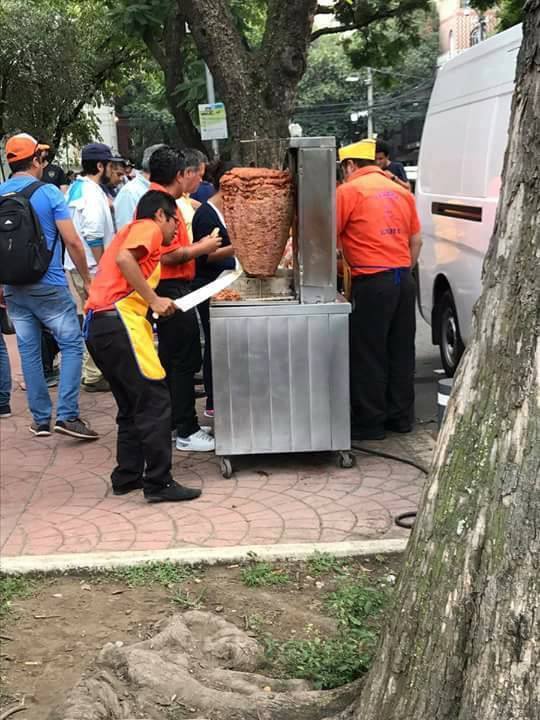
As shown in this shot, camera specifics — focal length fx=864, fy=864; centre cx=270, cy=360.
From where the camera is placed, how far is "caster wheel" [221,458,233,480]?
5.15 metres

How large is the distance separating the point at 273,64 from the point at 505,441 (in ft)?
23.3

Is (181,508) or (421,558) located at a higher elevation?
(421,558)

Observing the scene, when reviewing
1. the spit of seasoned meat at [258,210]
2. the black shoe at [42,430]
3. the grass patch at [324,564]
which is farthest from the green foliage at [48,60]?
the grass patch at [324,564]

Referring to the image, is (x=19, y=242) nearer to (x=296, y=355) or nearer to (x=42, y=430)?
(x=42, y=430)

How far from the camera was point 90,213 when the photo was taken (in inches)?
267

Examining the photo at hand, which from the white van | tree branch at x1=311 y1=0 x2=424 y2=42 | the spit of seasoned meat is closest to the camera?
the spit of seasoned meat

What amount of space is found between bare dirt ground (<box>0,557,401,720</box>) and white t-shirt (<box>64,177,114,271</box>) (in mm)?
3557

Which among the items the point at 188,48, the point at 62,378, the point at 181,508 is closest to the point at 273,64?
the point at 62,378

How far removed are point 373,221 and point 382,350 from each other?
854 millimetres

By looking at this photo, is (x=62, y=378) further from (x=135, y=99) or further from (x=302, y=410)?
(x=135, y=99)

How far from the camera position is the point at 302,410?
16.6 ft

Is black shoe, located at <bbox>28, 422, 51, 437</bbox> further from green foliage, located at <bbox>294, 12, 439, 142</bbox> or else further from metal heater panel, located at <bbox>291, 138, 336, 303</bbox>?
green foliage, located at <bbox>294, 12, 439, 142</bbox>

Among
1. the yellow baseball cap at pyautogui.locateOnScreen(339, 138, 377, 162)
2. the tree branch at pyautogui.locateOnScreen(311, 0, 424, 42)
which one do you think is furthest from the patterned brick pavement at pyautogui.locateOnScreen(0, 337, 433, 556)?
the tree branch at pyautogui.locateOnScreen(311, 0, 424, 42)

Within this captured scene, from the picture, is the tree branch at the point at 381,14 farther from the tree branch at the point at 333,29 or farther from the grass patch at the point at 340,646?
the grass patch at the point at 340,646
